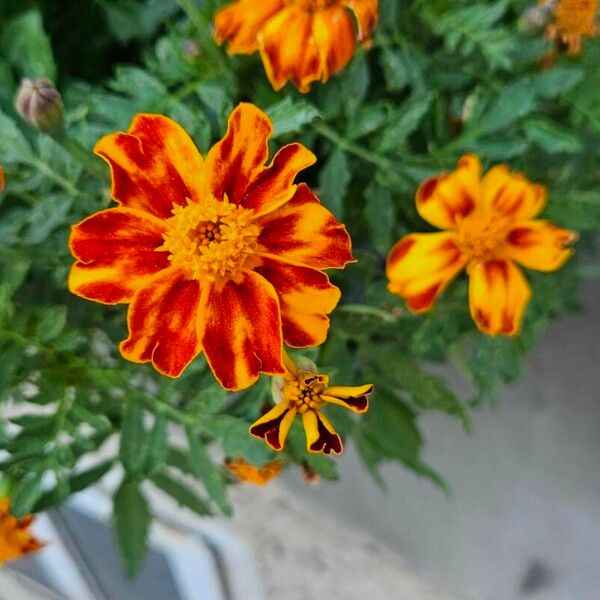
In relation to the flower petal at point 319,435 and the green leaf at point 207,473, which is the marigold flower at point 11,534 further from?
the flower petal at point 319,435

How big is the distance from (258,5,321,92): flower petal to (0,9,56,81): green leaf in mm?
171

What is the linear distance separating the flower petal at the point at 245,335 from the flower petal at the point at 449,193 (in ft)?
0.51

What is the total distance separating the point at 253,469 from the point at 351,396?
18cm

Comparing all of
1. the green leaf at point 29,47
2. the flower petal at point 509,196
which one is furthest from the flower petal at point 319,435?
the green leaf at point 29,47

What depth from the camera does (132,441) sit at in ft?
1.59

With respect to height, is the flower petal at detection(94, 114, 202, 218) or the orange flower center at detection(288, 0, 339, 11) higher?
the orange flower center at detection(288, 0, 339, 11)

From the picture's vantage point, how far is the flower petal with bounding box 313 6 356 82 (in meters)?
0.44

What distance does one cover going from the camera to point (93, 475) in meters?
0.53

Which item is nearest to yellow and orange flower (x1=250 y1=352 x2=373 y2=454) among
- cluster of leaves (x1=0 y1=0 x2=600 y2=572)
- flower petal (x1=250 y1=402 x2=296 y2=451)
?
flower petal (x1=250 y1=402 x2=296 y2=451)

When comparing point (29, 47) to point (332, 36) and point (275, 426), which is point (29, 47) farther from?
point (275, 426)

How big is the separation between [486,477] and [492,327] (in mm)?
430

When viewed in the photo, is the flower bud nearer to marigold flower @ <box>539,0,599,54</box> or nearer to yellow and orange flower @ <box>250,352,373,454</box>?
yellow and orange flower @ <box>250,352,373,454</box>

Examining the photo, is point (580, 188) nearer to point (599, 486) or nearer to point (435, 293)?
point (435, 293)

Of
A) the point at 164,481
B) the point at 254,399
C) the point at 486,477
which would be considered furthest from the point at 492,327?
the point at 486,477
